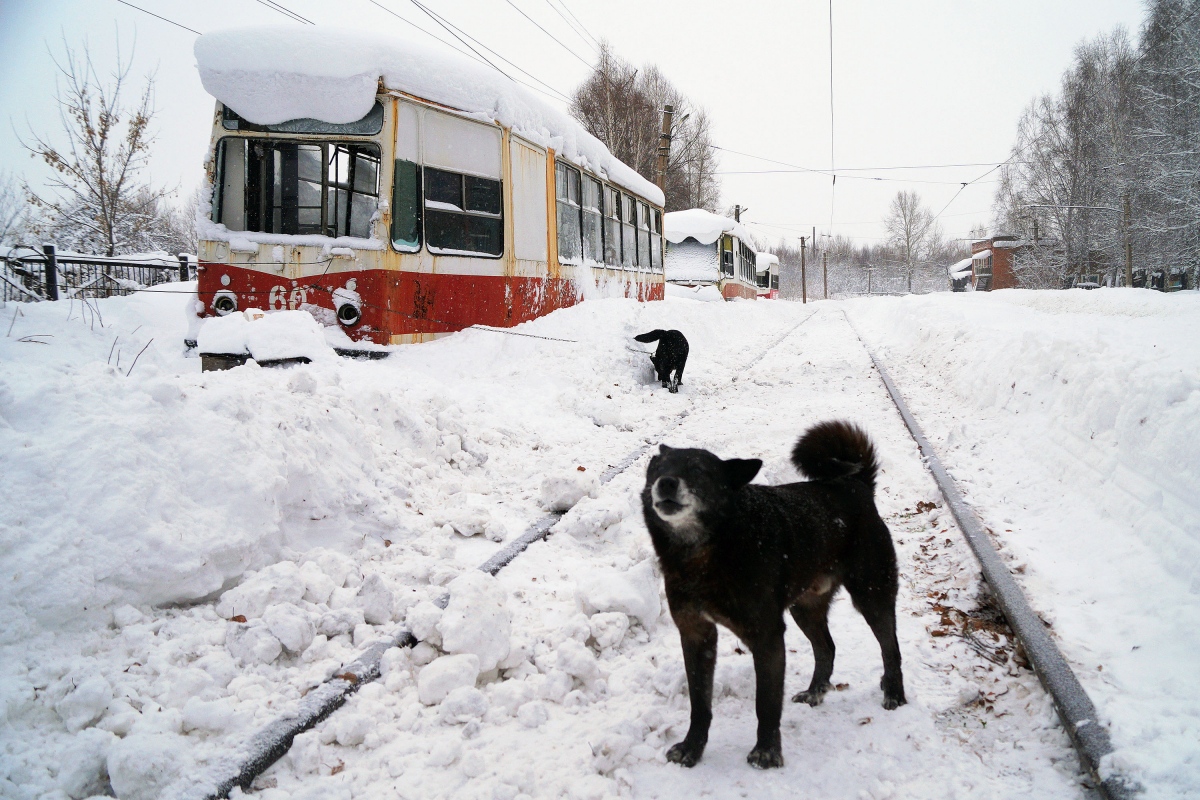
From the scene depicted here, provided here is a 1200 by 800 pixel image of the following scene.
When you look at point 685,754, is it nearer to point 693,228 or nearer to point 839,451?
point 839,451

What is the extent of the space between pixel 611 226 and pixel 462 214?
583cm

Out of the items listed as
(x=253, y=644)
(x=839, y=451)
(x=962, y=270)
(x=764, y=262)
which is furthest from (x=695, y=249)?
(x=962, y=270)

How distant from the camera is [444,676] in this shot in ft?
8.71

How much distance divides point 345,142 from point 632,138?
29.5 m

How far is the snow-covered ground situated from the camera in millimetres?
2258

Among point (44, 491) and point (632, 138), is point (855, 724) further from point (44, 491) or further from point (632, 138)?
point (632, 138)

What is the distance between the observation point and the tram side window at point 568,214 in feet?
36.1

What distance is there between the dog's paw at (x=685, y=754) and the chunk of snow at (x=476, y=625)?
87cm

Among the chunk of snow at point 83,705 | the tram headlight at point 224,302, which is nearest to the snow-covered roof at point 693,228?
the tram headlight at point 224,302

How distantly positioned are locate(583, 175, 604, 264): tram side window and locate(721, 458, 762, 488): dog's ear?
10.4 metres

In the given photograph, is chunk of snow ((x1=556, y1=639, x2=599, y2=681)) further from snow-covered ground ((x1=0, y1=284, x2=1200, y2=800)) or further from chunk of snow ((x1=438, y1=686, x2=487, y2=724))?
chunk of snow ((x1=438, y1=686, x2=487, y2=724))

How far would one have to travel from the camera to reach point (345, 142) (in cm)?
762

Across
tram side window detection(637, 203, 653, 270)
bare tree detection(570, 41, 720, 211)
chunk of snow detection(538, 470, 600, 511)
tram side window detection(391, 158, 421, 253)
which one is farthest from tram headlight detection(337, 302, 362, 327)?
bare tree detection(570, 41, 720, 211)

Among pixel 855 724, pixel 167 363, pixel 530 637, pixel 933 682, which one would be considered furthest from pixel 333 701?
pixel 167 363
